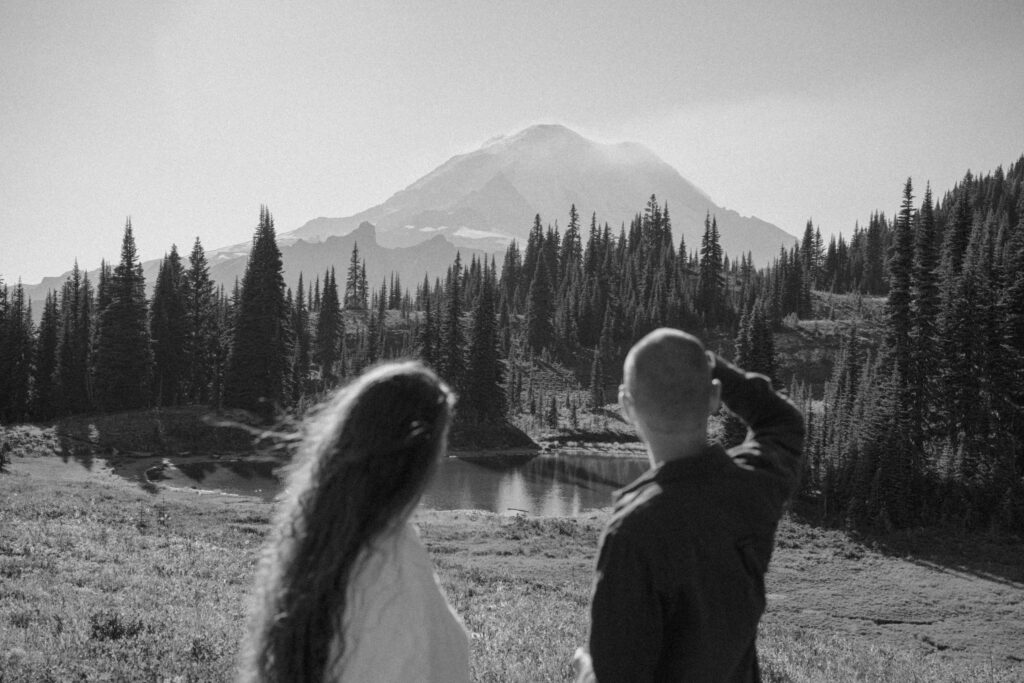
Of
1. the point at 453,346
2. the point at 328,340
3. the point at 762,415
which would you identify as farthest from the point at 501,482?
the point at 328,340

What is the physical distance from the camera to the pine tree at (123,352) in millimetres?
62188

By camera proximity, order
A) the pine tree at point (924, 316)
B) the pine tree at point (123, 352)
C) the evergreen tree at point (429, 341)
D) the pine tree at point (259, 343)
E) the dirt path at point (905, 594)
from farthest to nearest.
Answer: the evergreen tree at point (429, 341) → the pine tree at point (123, 352) → the pine tree at point (259, 343) → the pine tree at point (924, 316) → the dirt path at point (905, 594)

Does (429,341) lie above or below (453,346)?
above

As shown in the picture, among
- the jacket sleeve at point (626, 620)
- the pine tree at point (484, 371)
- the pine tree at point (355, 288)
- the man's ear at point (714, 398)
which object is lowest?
the pine tree at point (484, 371)

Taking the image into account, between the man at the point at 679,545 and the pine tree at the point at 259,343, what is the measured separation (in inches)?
2327

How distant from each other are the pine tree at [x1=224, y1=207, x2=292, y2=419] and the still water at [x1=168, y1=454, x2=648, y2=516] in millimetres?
9569

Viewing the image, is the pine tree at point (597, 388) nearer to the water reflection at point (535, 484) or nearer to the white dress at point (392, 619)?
the water reflection at point (535, 484)

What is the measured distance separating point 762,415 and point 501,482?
49667 millimetres

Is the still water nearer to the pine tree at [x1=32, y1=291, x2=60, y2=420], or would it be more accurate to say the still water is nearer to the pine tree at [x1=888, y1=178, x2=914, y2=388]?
the pine tree at [x1=888, y1=178, x2=914, y2=388]

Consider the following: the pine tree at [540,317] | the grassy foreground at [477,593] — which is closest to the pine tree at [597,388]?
the pine tree at [540,317]

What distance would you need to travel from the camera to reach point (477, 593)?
14938mm

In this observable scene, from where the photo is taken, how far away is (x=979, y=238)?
91.1 metres

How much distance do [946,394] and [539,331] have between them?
71145 mm

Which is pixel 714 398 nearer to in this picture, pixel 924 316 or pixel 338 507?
pixel 338 507
